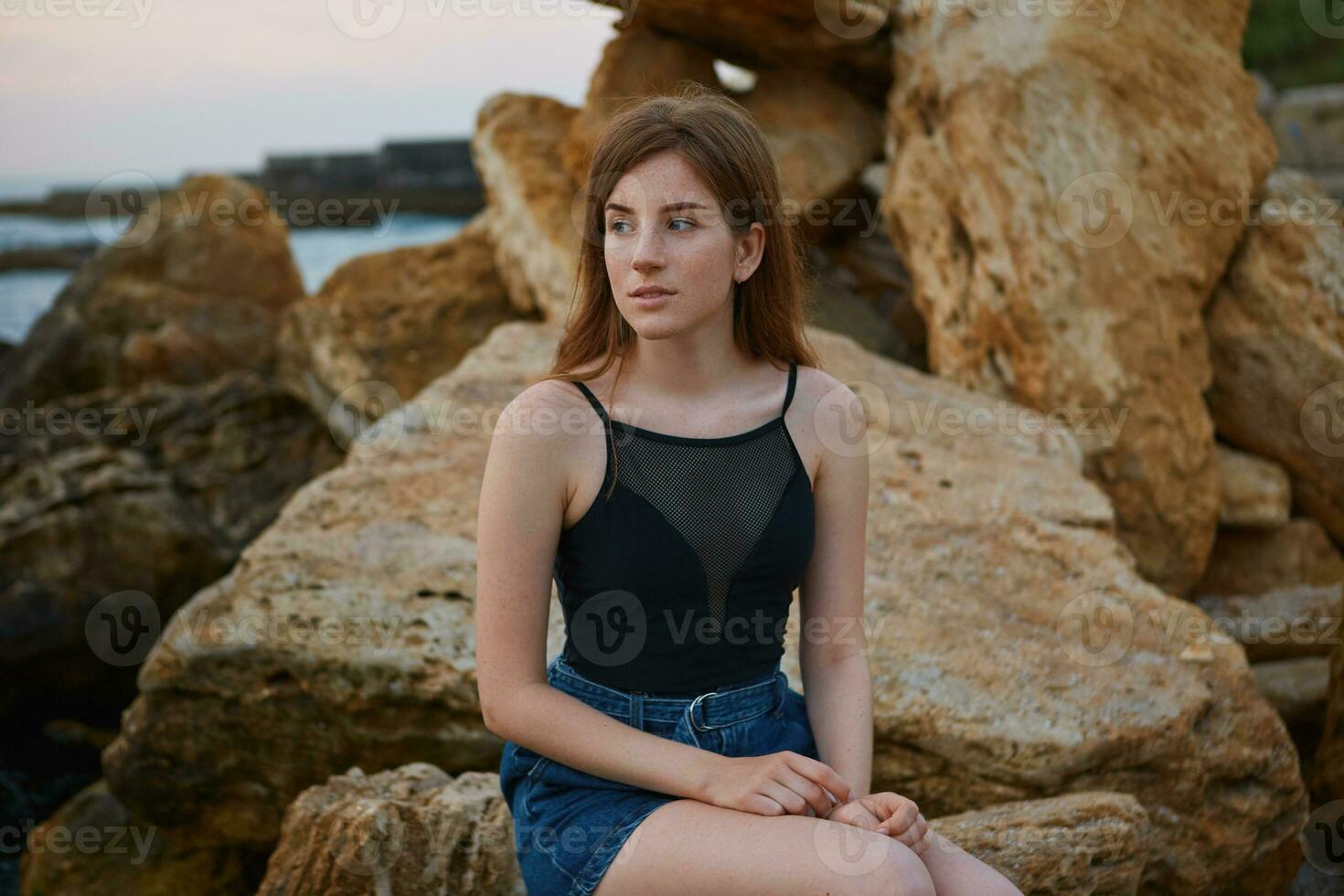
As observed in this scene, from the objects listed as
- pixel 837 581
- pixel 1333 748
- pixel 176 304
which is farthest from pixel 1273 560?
pixel 176 304

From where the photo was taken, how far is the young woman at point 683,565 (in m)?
2.02

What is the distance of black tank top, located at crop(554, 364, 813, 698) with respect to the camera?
221cm

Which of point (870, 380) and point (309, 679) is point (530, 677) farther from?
Answer: point (870, 380)

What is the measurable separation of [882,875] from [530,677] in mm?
693

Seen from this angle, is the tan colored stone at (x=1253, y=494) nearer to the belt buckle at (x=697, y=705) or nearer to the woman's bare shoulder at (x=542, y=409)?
the belt buckle at (x=697, y=705)

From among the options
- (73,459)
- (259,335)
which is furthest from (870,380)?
(259,335)

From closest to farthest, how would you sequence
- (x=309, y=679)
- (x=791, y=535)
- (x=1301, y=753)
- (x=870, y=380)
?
(x=791, y=535)
(x=309, y=679)
(x=1301, y=753)
(x=870, y=380)

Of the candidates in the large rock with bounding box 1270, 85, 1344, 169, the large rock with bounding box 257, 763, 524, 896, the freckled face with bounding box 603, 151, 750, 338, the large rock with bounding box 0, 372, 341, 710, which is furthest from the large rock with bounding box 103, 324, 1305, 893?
the large rock with bounding box 1270, 85, 1344, 169

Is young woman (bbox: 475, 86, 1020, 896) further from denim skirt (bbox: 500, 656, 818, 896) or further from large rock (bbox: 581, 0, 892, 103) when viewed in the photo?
large rock (bbox: 581, 0, 892, 103)

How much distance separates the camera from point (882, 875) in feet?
6.14

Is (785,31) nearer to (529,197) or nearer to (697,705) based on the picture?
(529,197)

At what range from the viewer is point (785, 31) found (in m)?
5.95

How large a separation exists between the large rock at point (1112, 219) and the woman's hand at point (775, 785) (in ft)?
10.6

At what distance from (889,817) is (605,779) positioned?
1.65 feet
